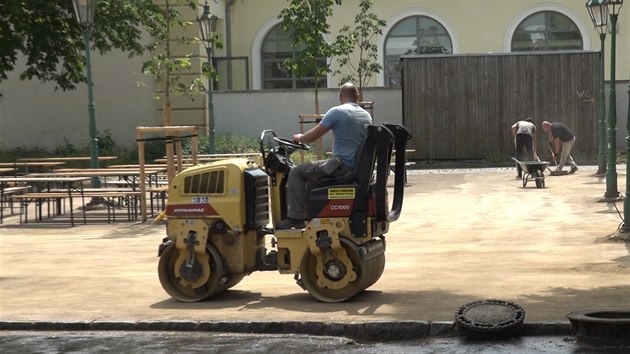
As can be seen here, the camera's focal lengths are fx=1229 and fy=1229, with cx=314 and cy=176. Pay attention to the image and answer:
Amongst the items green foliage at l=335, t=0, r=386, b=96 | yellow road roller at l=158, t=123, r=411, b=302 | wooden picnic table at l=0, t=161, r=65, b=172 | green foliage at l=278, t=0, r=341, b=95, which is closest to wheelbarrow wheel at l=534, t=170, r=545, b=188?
green foliage at l=278, t=0, r=341, b=95

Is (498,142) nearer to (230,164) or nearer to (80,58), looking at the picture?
(80,58)

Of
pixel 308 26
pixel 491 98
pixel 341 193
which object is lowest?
pixel 341 193

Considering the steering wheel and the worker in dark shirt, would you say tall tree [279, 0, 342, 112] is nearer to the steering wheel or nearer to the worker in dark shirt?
the worker in dark shirt

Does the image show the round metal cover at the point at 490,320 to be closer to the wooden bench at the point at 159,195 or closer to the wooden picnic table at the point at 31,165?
the wooden bench at the point at 159,195

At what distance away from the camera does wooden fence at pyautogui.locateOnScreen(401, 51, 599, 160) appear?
33344 millimetres

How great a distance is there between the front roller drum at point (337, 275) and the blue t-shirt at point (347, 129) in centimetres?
75

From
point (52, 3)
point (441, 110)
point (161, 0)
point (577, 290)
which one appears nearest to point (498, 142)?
point (441, 110)

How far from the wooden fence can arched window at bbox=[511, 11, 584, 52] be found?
5.60m

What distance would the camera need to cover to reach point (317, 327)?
30.4 feet

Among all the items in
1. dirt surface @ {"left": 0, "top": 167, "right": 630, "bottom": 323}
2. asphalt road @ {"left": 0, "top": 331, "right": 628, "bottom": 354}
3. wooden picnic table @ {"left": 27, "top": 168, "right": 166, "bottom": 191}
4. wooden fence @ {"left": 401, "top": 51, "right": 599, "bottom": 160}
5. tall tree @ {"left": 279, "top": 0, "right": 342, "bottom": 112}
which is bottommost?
asphalt road @ {"left": 0, "top": 331, "right": 628, "bottom": 354}

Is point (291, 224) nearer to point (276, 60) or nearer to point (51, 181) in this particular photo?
point (51, 181)

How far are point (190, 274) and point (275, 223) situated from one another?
0.86 m

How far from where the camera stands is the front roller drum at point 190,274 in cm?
1066

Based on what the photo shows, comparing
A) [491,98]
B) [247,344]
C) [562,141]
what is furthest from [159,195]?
[247,344]
